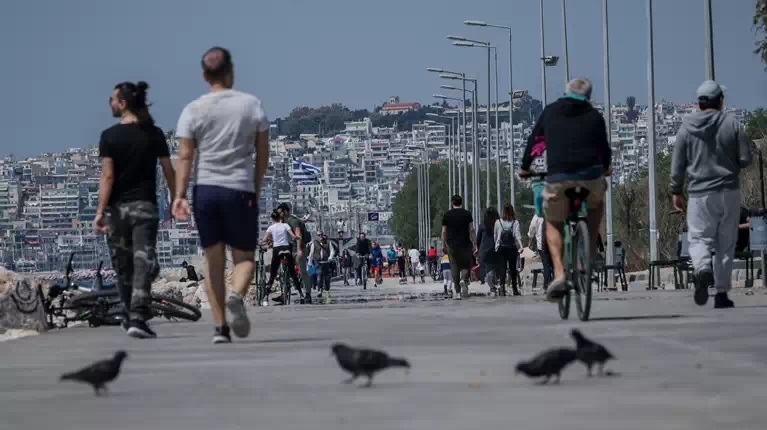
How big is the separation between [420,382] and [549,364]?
1.04 meters

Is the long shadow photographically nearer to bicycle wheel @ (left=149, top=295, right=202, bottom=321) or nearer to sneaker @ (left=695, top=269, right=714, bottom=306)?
sneaker @ (left=695, top=269, right=714, bottom=306)

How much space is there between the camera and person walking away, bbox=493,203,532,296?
32.4m

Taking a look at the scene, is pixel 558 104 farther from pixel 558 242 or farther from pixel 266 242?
pixel 266 242

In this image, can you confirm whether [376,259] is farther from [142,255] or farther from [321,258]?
[142,255]

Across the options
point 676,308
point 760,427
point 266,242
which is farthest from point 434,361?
point 266,242

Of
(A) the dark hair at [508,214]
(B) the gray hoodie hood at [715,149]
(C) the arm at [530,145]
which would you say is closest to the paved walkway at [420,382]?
(C) the arm at [530,145]

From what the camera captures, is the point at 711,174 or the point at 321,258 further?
the point at 321,258

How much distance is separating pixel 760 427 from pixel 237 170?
Result: 6573 millimetres

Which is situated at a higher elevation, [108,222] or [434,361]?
[108,222]

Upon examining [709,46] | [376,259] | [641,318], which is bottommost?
[641,318]

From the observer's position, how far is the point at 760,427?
7.22m

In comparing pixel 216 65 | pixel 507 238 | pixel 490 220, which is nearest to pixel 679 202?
pixel 216 65

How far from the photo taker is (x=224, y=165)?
13281mm

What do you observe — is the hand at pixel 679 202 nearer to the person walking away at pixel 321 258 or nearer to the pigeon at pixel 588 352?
the pigeon at pixel 588 352
